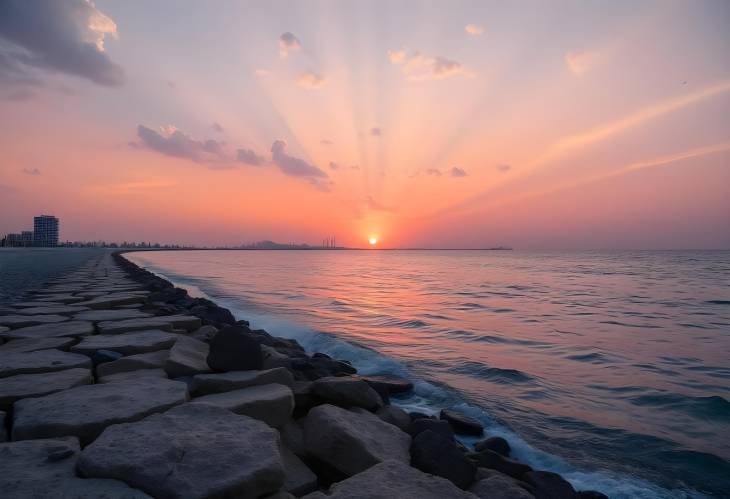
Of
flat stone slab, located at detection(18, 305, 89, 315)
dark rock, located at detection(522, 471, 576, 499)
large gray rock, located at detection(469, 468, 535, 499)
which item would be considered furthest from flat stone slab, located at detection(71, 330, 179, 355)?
dark rock, located at detection(522, 471, 576, 499)

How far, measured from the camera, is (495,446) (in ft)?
11.2

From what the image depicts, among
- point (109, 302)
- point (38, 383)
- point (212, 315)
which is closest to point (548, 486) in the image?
point (38, 383)

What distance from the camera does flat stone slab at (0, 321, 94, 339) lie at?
4434mm

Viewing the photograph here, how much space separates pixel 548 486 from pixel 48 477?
8.50 feet

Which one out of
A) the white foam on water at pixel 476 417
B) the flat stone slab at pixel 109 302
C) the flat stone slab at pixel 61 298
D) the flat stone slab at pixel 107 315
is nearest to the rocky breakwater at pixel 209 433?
the white foam on water at pixel 476 417

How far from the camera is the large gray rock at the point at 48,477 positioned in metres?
1.63

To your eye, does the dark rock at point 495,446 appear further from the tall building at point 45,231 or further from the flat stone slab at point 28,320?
the tall building at point 45,231

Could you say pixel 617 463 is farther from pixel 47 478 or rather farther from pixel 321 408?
pixel 47 478

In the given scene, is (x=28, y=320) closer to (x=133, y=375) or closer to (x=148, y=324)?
(x=148, y=324)

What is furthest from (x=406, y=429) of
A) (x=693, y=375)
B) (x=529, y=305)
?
(x=529, y=305)

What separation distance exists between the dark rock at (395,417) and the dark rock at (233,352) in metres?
1.01

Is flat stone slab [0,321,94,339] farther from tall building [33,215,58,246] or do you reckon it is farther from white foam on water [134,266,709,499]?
tall building [33,215,58,246]

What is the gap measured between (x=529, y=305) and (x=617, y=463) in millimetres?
10132

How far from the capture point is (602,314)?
453 inches
